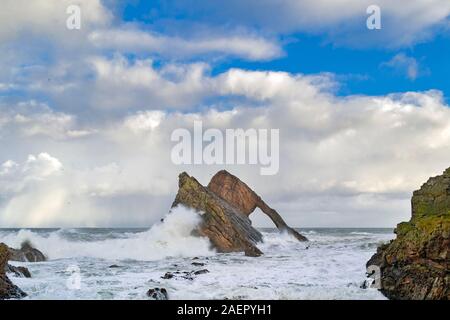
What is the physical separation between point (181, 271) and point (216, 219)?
14.1 m

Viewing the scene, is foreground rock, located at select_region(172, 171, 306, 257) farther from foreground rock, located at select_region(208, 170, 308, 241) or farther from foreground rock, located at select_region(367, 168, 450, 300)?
foreground rock, located at select_region(367, 168, 450, 300)

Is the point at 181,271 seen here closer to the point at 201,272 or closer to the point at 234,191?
the point at 201,272

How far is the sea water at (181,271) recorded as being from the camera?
2121cm

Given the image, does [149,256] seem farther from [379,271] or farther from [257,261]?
[379,271]

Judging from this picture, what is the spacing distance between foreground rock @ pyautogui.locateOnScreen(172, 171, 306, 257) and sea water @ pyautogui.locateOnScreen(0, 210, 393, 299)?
3.33ft

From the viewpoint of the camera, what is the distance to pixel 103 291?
69.2ft

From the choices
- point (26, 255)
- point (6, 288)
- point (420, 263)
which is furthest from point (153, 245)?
point (420, 263)
